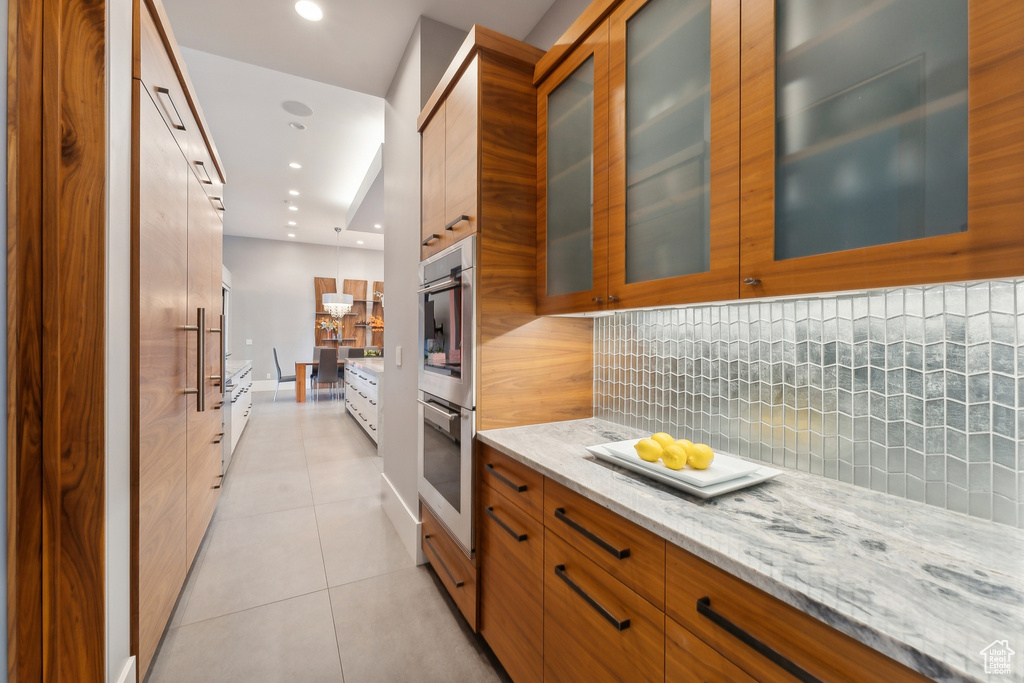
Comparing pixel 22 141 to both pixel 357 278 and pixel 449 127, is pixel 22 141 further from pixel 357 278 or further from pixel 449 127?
pixel 357 278

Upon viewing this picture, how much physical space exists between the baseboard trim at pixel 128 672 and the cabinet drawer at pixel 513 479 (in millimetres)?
1233

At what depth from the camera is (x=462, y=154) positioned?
73.5 inches

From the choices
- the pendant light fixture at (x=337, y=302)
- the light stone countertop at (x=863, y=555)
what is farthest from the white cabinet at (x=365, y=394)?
the light stone countertop at (x=863, y=555)

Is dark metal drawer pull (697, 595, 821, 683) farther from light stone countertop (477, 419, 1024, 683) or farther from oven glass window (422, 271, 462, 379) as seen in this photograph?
oven glass window (422, 271, 462, 379)

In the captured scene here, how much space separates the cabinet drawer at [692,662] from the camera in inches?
29.3

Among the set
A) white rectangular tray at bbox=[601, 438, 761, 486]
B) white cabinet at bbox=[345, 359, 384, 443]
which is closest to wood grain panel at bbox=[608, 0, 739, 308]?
white rectangular tray at bbox=[601, 438, 761, 486]

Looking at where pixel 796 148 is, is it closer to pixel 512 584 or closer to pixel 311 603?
pixel 512 584

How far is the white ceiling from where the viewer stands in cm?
233

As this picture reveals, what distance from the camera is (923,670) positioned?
0.51 m

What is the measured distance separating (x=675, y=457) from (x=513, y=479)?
0.57 metres

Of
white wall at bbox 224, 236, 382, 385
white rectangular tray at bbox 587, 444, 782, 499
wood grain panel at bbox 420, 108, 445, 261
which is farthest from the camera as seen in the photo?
white wall at bbox 224, 236, 382, 385

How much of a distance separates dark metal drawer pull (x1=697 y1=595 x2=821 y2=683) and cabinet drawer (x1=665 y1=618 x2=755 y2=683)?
0.06 metres

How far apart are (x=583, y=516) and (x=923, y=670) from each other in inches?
26.9

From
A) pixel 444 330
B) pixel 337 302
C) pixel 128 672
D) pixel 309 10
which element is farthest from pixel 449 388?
pixel 337 302
